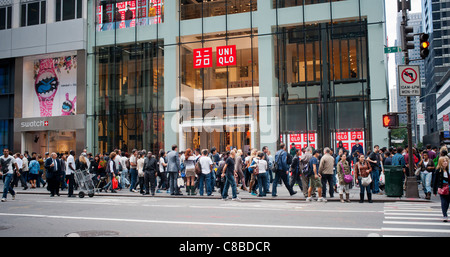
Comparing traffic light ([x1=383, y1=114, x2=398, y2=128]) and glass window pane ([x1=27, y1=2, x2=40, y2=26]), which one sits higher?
glass window pane ([x1=27, y1=2, x2=40, y2=26])

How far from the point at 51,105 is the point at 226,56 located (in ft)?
48.0

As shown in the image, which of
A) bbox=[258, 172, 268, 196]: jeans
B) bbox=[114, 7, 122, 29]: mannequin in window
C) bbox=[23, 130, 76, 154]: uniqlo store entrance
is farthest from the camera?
bbox=[23, 130, 76, 154]: uniqlo store entrance

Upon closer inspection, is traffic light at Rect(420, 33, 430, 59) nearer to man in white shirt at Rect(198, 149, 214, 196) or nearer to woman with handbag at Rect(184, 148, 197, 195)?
man in white shirt at Rect(198, 149, 214, 196)

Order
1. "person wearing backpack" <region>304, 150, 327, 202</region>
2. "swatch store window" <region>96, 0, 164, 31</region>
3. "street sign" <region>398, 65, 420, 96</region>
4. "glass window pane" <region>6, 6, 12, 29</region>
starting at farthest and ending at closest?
1. "glass window pane" <region>6, 6, 12, 29</region>
2. "swatch store window" <region>96, 0, 164, 31</region>
3. "street sign" <region>398, 65, 420, 96</region>
4. "person wearing backpack" <region>304, 150, 327, 202</region>

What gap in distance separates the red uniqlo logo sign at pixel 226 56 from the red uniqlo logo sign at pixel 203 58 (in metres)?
0.64

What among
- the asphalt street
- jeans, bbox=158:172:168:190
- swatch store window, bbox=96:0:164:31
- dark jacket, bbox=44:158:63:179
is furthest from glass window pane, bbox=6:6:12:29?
the asphalt street

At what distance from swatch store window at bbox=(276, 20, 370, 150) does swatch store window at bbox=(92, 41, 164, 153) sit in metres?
9.09

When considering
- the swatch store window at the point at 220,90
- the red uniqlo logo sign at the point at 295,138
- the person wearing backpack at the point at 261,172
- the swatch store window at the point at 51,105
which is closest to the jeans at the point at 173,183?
the person wearing backpack at the point at 261,172

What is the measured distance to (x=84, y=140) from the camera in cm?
3112

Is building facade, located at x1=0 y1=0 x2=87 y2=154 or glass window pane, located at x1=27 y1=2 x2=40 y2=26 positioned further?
glass window pane, located at x1=27 y1=2 x2=40 y2=26

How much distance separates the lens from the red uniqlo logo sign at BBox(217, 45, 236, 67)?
28.2 metres

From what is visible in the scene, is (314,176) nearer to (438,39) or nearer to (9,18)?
(9,18)

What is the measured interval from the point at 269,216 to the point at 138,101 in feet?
69.5
